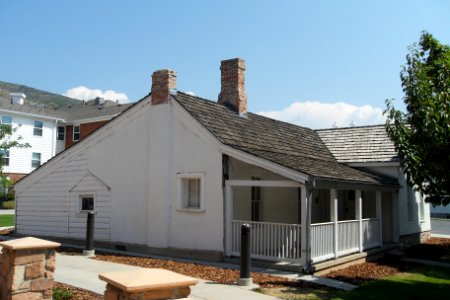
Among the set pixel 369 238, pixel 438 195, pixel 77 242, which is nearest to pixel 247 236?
pixel 438 195

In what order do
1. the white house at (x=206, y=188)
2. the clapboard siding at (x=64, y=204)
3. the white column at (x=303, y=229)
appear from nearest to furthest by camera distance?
the white column at (x=303, y=229)
the white house at (x=206, y=188)
the clapboard siding at (x=64, y=204)

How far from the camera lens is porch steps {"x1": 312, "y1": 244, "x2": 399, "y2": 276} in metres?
11.7

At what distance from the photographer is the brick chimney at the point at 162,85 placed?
14625 millimetres

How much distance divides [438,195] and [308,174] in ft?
12.1

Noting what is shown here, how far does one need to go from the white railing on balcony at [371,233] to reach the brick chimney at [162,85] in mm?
7657

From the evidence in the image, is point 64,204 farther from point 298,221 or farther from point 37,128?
point 37,128

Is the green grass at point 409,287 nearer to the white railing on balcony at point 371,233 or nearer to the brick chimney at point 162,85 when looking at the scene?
the white railing on balcony at point 371,233

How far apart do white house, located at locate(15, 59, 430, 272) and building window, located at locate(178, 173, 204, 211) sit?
3 cm

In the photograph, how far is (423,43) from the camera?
1495 centimetres

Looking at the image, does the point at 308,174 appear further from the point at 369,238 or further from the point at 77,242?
the point at 77,242

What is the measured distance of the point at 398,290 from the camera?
10367 mm

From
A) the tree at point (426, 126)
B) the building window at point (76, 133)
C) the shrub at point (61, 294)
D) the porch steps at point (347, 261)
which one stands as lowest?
the porch steps at point (347, 261)

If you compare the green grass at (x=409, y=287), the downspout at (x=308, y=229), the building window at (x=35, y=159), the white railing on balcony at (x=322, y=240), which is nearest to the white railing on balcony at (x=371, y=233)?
the green grass at (x=409, y=287)

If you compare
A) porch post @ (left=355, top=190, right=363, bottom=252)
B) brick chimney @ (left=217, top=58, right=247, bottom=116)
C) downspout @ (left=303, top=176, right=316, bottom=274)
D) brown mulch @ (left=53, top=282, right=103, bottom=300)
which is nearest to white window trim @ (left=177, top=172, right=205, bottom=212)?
downspout @ (left=303, top=176, right=316, bottom=274)
